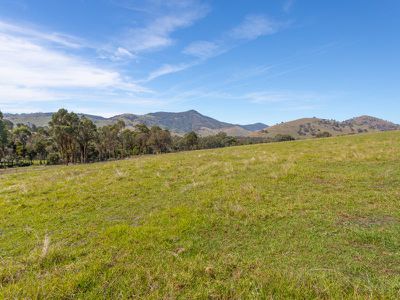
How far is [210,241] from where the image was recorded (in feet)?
22.9

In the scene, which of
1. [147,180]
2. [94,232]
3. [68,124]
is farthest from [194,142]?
[94,232]

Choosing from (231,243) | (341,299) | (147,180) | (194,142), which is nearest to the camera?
(341,299)

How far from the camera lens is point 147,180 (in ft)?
50.0

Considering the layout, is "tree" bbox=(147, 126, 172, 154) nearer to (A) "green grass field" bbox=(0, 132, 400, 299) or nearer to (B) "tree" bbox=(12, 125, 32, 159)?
(B) "tree" bbox=(12, 125, 32, 159)

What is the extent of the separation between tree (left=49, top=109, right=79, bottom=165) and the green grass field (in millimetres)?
60219

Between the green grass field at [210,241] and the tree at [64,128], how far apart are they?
60.2 m

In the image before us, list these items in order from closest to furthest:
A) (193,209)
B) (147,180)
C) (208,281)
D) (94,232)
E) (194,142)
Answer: (208,281), (94,232), (193,209), (147,180), (194,142)

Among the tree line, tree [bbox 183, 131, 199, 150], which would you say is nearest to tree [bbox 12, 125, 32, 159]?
the tree line

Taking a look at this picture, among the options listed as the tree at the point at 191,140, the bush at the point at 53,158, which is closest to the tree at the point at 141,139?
the tree at the point at 191,140

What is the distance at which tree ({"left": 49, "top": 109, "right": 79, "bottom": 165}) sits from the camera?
65.8m

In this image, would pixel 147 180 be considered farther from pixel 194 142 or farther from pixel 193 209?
pixel 194 142

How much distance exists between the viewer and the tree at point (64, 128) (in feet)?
216

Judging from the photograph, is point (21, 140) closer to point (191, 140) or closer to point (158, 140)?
point (158, 140)

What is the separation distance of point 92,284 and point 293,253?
478 centimetres
